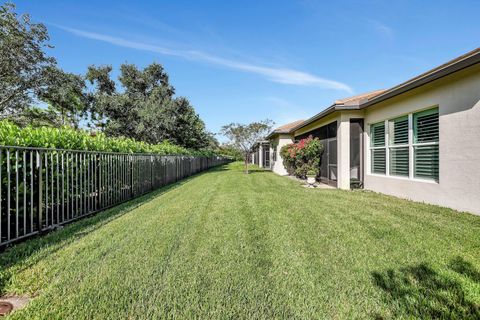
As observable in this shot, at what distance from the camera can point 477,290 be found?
2.26m

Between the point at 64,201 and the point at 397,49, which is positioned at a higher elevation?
the point at 397,49

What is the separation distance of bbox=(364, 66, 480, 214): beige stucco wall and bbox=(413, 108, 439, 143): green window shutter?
209mm

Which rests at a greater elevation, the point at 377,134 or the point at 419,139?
the point at 377,134

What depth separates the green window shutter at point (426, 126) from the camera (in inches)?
237

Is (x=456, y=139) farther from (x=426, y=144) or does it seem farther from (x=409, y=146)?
(x=409, y=146)

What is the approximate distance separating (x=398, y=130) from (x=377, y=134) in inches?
43.2

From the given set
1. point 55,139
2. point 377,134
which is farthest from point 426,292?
point 377,134

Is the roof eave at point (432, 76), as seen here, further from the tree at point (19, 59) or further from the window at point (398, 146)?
the tree at point (19, 59)

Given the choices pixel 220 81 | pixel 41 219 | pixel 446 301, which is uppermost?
pixel 220 81

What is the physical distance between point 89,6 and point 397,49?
45.4ft

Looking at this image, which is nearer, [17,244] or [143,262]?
[143,262]

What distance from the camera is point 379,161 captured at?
27.1 feet

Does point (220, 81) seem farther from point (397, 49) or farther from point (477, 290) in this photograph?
point (477, 290)

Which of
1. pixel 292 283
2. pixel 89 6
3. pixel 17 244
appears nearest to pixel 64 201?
pixel 17 244
